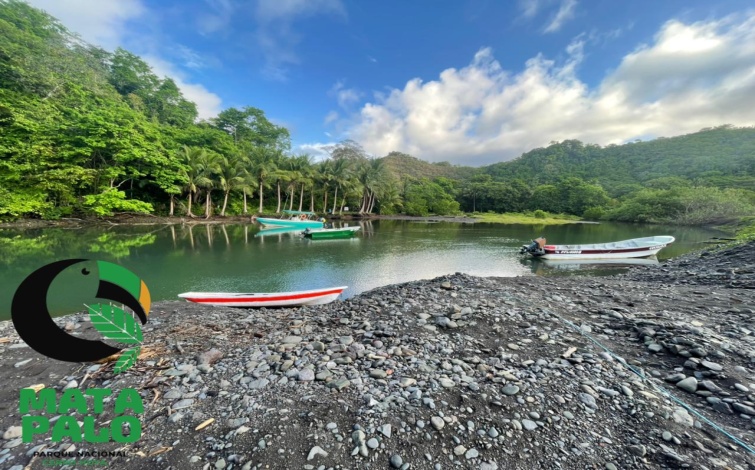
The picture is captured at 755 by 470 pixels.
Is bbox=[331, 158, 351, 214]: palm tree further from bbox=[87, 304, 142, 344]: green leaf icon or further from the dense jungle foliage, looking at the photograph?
bbox=[87, 304, 142, 344]: green leaf icon

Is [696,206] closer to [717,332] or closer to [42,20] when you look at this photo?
[717,332]

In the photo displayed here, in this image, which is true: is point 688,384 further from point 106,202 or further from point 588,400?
point 106,202

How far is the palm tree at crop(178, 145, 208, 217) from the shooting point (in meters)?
35.0

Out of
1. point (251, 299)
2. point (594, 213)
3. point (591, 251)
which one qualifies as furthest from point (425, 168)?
point (251, 299)

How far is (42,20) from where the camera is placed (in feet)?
127

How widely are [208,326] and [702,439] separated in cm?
792

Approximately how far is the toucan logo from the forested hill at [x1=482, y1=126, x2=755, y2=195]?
86.7m

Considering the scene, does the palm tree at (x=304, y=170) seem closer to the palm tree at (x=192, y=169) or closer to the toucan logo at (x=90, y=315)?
the palm tree at (x=192, y=169)

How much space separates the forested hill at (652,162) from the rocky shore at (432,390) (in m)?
80.1

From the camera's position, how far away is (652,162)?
83312 mm

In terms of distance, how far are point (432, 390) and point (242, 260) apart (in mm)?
15338

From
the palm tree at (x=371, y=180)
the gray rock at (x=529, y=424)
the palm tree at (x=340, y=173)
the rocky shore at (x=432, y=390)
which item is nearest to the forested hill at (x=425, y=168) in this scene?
the palm tree at (x=371, y=180)

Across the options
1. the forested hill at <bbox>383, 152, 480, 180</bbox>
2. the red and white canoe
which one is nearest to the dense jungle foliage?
the red and white canoe

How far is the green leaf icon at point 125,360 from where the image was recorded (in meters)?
4.14
